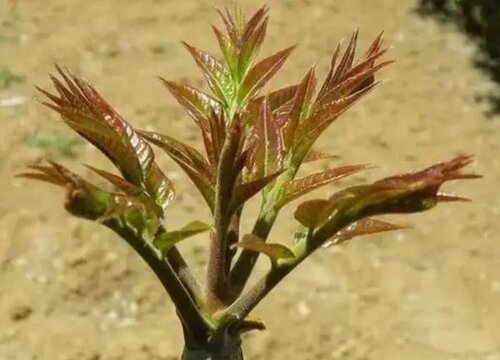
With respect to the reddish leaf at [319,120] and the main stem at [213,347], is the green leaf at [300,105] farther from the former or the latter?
the main stem at [213,347]

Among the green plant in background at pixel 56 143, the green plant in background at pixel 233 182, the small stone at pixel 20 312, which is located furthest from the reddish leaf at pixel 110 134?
the green plant in background at pixel 56 143

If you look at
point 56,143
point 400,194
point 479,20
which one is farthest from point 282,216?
point 400,194

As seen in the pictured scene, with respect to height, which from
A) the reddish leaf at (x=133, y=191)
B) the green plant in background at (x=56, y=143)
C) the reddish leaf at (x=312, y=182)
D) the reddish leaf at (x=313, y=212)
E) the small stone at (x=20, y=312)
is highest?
the green plant in background at (x=56, y=143)

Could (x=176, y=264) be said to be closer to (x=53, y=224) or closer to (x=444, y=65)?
(x=53, y=224)

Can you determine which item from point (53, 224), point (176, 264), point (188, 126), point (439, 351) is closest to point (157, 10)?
point (188, 126)

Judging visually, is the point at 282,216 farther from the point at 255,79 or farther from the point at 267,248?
the point at 267,248

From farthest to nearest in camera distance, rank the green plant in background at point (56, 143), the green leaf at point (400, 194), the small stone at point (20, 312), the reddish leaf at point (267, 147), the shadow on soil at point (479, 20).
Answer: the shadow on soil at point (479, 20) < the green plant in background at point (56, 143) < the small stone at point (20, 312) < the reddish leaf at point (267, 147) < the green leaf at point (400, 194)
